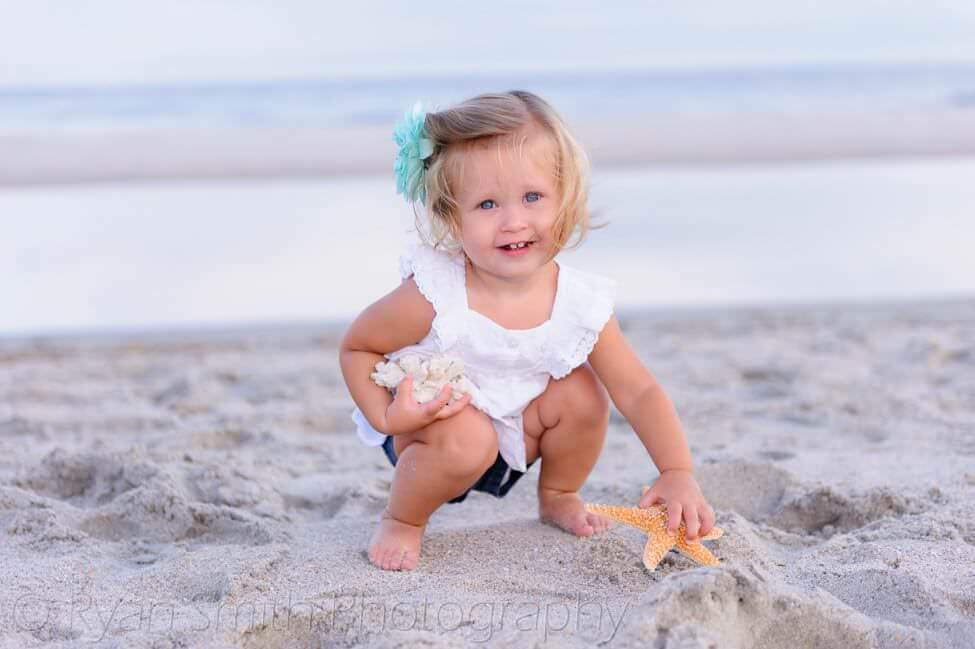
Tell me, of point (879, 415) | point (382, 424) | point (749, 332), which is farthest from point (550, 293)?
point (749, 332)

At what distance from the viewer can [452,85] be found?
587 inches

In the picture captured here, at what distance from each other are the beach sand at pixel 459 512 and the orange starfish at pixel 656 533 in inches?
3.1

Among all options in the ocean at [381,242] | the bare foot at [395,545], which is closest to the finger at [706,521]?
the bare foot at [395,545]

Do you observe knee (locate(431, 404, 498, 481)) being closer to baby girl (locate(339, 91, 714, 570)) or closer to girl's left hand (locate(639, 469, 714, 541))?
baby girl (locate(339, 91, 714, 570))

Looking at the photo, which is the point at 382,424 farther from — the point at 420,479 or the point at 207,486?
the point at 207,486

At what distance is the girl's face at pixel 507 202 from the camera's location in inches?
92.0

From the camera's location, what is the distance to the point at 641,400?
2436mm

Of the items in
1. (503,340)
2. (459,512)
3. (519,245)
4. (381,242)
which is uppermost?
(519,245)

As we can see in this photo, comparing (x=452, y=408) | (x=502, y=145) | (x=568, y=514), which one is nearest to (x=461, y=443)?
(x=452, y=408)

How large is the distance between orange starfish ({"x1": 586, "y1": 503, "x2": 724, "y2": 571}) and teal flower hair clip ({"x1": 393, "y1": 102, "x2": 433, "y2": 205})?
2.45 feet

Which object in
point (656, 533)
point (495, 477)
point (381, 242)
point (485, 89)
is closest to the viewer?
point (656, 533)

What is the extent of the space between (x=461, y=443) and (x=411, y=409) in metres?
0.14

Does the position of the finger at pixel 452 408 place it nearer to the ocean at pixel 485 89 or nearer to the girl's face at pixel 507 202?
the girl's face at pixel 507 202

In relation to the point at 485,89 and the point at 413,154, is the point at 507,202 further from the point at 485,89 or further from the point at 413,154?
the point at 485,89
